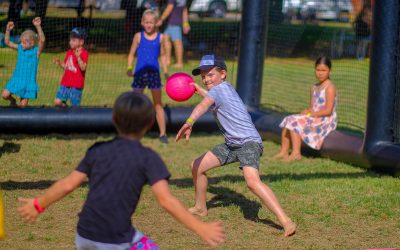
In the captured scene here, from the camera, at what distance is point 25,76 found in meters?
10.9

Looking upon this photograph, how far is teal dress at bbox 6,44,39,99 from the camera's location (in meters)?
10.9

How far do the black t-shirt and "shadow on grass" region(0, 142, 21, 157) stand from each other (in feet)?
19.0

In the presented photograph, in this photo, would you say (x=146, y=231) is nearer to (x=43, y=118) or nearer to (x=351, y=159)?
(x=351, y=159)

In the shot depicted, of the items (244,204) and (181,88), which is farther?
(244,204)

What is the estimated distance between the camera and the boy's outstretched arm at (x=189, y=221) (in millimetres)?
3977

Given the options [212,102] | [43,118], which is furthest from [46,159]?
[212,102]

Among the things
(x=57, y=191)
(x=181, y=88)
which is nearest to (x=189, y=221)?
(x=57, y=191)

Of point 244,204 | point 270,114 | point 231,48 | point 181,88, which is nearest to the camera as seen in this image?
point 181,88

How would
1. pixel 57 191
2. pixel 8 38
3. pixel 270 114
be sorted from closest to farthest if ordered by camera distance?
pixel 57 191 → pixel 8 38 → pixel 270 114

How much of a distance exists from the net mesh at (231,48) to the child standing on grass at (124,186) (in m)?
7.69

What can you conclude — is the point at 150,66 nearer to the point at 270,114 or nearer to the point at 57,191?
the point at 270,114

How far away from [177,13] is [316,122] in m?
6.57

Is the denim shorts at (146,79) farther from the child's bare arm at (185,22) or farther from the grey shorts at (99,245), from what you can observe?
the grey shorts at (99,245)

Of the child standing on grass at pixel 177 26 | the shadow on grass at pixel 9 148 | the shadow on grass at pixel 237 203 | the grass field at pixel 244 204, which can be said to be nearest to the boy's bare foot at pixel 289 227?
the grass field at pixel 244 204
